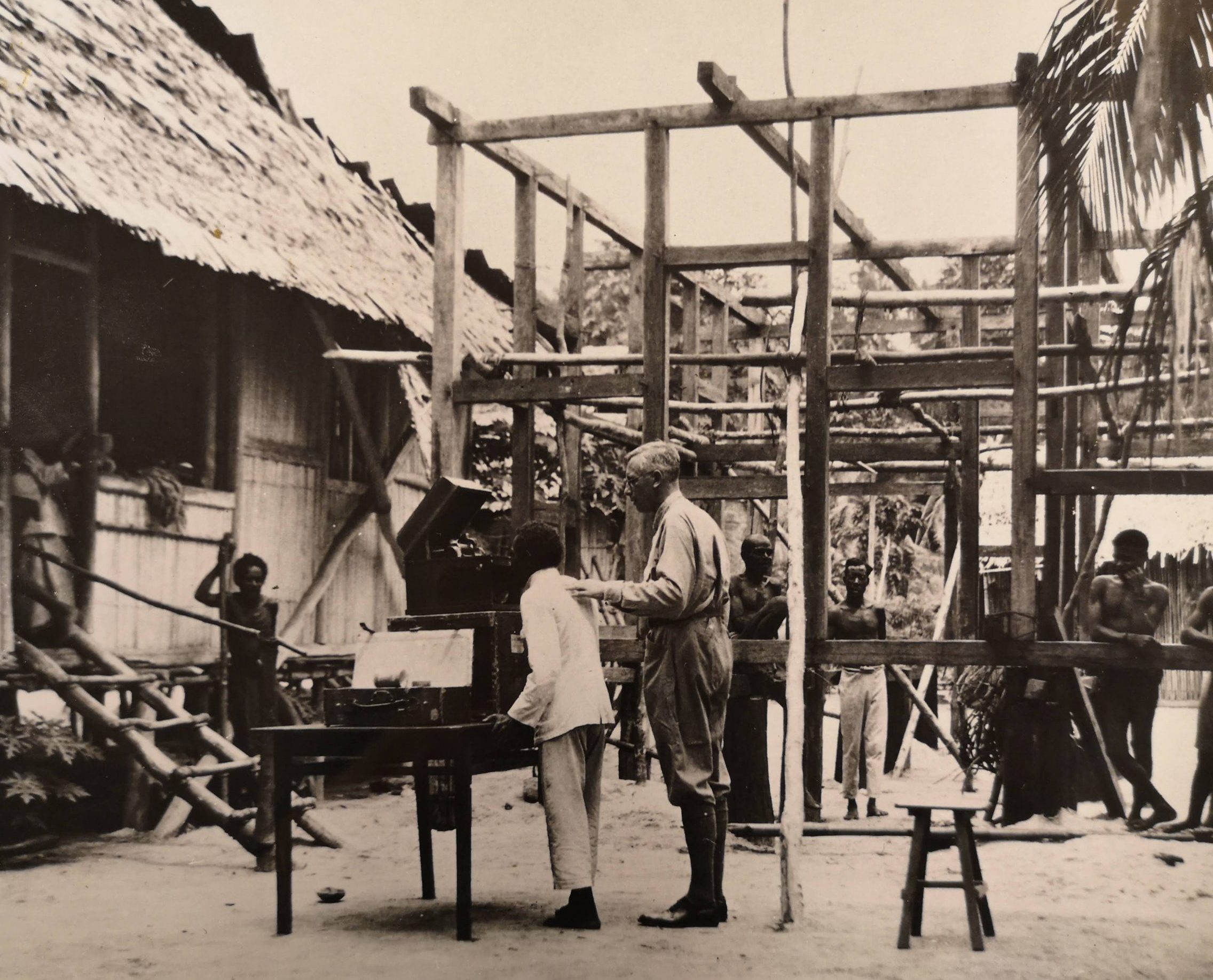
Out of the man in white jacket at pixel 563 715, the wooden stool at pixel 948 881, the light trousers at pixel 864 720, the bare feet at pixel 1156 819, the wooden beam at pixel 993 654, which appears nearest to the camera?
the wooden stool at pixel 948 881

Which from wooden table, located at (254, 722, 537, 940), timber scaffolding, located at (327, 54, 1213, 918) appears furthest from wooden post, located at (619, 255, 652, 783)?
wooden table, located at (254, 722, 537, 940)

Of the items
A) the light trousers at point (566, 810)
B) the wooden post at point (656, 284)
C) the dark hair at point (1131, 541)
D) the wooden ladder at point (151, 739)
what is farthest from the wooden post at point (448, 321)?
the dark hair at point (1131, 541)

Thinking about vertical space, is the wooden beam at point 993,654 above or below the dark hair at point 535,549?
below

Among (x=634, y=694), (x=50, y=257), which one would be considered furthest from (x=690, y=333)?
(x=50, y=257)

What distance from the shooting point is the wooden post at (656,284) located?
22.7 ft

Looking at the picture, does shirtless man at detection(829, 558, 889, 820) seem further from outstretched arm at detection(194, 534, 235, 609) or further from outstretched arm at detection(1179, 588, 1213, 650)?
outstretched arm at detection(194, 534, 235, 609)

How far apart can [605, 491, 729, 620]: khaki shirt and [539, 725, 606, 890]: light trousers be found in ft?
1.90

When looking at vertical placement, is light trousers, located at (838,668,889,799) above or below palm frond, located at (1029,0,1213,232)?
below

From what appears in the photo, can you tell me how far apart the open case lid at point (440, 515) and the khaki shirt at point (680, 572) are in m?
1.29

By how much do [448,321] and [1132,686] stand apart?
4753 mm

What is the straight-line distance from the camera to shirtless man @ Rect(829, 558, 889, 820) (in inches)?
369

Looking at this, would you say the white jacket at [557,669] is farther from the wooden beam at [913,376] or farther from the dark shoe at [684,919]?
the wooden beam at [913,376]

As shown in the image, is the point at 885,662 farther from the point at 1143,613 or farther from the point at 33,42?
the point at 33,42

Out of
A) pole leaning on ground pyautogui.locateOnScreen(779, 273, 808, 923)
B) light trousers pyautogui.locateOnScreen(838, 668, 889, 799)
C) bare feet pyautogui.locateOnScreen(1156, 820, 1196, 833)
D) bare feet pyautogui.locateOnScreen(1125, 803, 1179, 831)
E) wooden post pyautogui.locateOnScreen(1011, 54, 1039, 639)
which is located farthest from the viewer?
light trousers pyautogui.locateOnScreen(838, 668, 889, 799)
